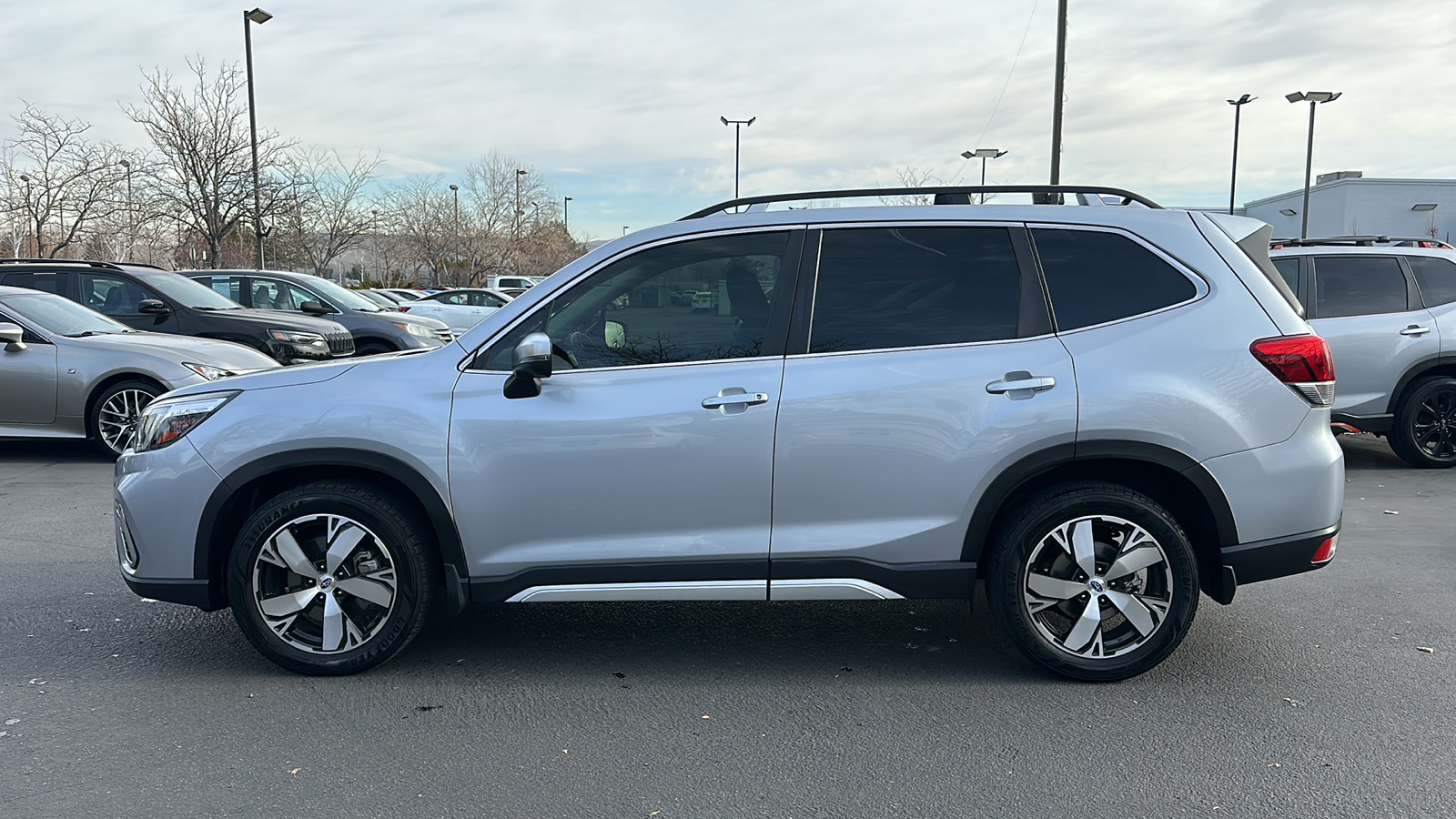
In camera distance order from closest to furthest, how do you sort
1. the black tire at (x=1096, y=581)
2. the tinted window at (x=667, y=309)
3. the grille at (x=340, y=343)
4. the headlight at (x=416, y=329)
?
1. the black tire at (x=1096, y=581)
2. the tinted window at (x=667, y=309)
3. the grille at (x=340, y=343)
4. the headlight at (x=416, y=329)

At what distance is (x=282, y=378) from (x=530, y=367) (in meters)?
1.08

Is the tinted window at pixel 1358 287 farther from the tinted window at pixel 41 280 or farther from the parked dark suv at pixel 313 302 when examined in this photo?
the tinted window at pixel 41 280

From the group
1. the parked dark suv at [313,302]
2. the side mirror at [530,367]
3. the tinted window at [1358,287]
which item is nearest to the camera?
the side mirror at [530,367]

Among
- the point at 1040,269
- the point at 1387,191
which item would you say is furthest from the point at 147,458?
the point at 1387,191

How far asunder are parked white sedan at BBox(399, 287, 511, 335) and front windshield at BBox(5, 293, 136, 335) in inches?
443

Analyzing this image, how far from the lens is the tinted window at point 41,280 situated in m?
11.2

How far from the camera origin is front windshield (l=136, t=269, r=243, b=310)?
11367mm

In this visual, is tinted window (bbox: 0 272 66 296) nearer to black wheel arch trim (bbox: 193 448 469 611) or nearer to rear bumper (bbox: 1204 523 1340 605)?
black wheel arch trim (bbox: 193 448 469 611)

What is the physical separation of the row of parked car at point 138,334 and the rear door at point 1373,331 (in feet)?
23.3

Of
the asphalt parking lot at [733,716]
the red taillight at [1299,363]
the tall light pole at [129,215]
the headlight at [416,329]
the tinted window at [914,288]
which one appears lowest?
the asphalt parking lot at [733,716]

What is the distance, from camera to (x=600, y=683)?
4.11m

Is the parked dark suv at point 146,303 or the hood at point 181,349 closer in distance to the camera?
the hood at point 181,349

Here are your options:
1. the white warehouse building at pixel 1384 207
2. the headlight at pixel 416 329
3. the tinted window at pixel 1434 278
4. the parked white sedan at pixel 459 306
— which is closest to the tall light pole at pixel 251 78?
the parked white sedan at pixel 459 306

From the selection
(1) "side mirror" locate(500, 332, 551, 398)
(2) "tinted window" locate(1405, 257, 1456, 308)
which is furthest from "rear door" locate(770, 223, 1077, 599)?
(2) "tinted window" locate(1405, 257, 1456, 308)
